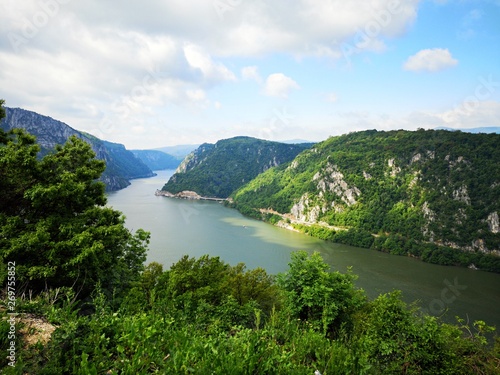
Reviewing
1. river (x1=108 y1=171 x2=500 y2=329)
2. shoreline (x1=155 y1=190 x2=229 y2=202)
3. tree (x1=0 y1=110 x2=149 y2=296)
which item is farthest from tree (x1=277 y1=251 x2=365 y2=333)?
shoreline (x1=155 y1=190 x2=229 y2=202)

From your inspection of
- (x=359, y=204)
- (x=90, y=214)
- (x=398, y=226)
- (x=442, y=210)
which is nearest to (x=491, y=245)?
(x=442, y=210)

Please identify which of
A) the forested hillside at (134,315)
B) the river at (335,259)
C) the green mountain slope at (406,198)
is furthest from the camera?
the green mountain slope at (406,198)

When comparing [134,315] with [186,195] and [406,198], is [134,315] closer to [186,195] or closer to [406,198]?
[406,198]

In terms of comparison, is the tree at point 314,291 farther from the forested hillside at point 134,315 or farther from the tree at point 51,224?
the tree at point 51,224

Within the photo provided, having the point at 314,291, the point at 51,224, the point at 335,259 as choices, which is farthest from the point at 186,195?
the point at 314,291

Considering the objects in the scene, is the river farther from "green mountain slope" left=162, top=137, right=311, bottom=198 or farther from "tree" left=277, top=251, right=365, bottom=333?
"green mountain slope" left=162, top=137, right=311, bottom=198

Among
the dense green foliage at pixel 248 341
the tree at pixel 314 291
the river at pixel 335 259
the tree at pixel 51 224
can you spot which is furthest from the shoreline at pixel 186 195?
the dense green foliage at pixel 248 341

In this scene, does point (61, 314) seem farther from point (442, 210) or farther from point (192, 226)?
point (442, 210)

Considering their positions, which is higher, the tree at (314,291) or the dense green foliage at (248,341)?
the dense green foliage at (248,341)
